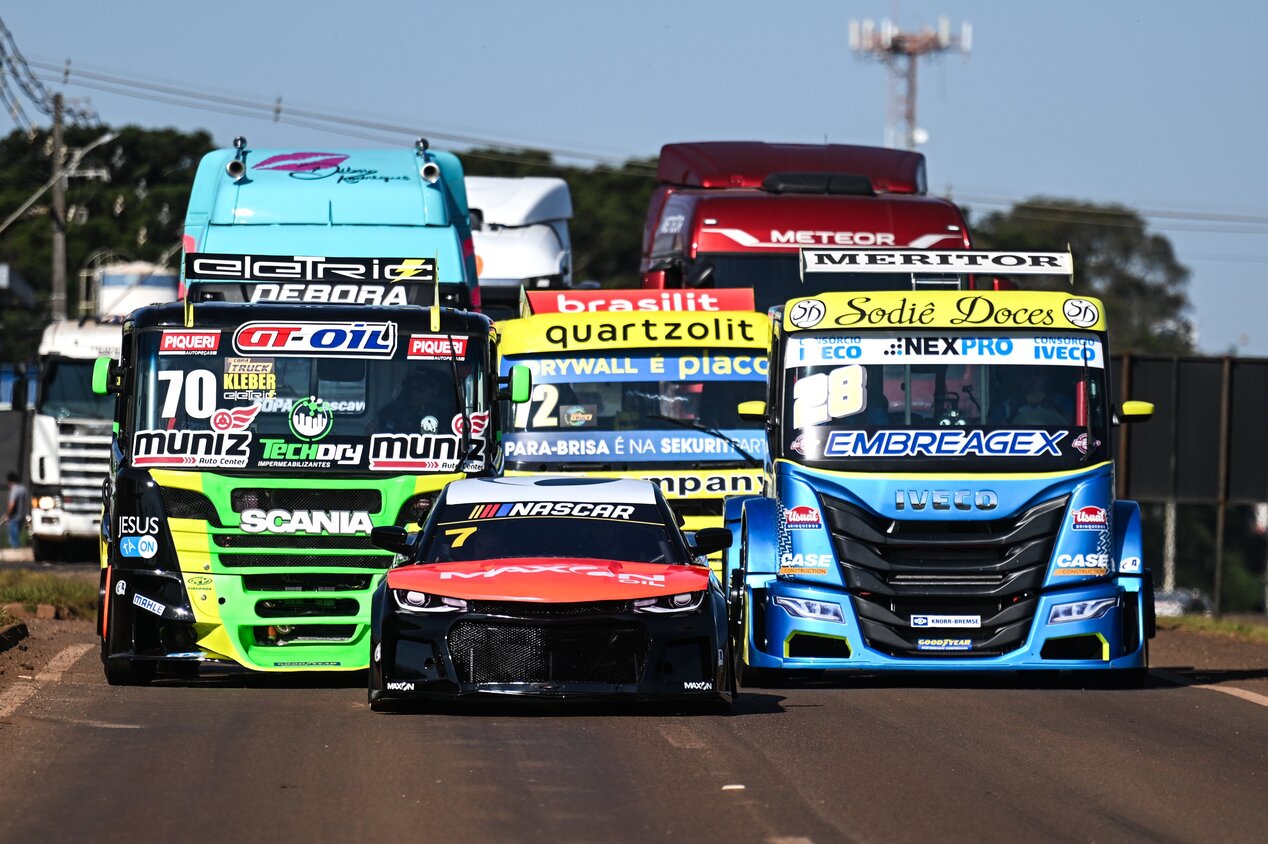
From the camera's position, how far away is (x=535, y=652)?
12656mm

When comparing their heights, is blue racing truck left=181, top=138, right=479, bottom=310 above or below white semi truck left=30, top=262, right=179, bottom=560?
above

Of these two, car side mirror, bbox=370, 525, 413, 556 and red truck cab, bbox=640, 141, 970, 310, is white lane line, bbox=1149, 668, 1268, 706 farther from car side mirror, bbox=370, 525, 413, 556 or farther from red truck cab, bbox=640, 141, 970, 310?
car side mirror, bbox=370, 525, 413, 556

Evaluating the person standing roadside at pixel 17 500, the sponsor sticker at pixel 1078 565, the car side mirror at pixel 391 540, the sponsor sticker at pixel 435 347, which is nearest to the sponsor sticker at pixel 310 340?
the sponsor sticker at pixel 435 347

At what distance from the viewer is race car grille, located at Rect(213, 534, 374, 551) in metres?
14.6

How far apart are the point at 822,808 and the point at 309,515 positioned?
6145mm

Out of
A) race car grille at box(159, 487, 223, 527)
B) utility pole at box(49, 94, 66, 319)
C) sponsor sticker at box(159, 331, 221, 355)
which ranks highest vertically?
utility pole at box(49, 94, 66, 319)

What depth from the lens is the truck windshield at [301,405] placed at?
592 inches

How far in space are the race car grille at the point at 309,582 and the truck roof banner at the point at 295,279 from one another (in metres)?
2.30

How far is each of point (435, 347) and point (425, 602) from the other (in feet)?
10.4

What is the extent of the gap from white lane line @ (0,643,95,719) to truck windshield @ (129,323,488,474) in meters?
1.66

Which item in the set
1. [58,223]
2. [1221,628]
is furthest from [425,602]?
[58,223]

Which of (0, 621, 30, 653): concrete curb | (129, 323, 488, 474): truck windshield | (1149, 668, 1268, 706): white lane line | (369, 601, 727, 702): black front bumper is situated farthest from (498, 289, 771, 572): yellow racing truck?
(369, 601, 727, 702): black front bumper

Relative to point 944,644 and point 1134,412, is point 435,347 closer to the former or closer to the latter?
point 944,644

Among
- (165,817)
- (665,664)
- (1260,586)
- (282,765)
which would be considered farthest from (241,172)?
(1260,586)
